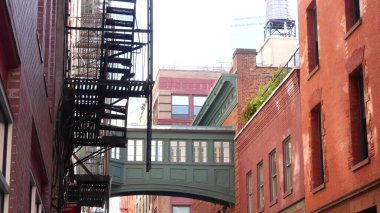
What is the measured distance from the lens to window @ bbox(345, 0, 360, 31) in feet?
63.3

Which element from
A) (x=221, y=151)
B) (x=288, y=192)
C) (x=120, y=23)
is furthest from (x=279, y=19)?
(x=120, y=23)

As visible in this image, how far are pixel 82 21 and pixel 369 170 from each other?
10352 mm

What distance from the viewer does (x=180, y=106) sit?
79000 millimetres

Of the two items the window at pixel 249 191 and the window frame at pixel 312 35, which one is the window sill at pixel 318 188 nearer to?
the window frame at pixel 312 35

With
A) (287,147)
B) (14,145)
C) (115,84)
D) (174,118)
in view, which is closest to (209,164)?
(287,147)

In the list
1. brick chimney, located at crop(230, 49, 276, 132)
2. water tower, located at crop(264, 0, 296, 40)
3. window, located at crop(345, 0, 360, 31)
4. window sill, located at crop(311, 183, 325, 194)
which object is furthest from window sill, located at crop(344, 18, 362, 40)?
water tower, located at crop(264, 0, 296, 40)

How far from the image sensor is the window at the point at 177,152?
37094 mm

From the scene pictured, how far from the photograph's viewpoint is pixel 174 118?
77.4 m

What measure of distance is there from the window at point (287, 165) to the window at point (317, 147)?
3.41 metres

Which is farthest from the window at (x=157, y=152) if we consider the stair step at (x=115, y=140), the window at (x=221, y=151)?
the stair step at (x=115, y=140)

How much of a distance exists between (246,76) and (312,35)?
43.0 feet

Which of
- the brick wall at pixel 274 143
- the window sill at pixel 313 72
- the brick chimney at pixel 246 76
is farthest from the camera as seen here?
the brick chimney at pixel 246 76

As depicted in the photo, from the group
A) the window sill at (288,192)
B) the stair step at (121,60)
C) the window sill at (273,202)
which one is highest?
the stair step at (121,60)

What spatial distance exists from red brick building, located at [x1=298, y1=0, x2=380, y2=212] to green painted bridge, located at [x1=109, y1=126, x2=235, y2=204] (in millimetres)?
13664
